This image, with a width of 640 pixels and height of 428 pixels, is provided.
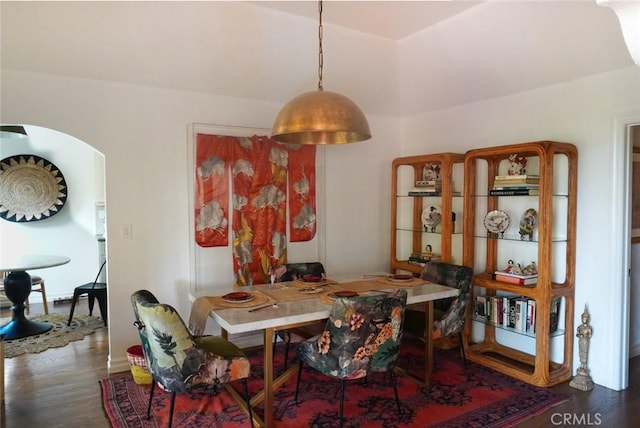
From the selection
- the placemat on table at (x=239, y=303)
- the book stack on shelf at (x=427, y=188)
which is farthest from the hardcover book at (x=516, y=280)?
the placemat on table at (x=239, y=303)

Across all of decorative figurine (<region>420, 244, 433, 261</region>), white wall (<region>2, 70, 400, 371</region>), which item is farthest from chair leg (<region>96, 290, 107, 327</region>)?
decorative figurine (<region>420, 244, 433, 261</region>)

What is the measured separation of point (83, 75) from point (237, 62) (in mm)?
1158

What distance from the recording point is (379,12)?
324 cm

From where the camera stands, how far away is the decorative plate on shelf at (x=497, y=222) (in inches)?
146

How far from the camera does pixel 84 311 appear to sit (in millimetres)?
5250

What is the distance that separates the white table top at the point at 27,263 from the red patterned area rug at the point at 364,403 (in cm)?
139

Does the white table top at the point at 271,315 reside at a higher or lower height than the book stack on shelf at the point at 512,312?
higher

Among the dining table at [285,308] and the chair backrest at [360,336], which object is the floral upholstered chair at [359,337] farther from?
the dining table at [285,308]

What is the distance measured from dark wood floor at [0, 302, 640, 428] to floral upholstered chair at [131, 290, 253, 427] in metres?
0.70

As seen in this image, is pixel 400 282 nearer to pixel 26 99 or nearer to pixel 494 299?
pixel 494 299

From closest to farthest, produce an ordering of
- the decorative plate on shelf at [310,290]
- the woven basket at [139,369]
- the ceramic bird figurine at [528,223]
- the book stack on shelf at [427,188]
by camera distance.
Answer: the decorative plate on shelf at [310,290]
the woven basket at [139,369]
the ceramic bird figurine at [528,223]
the book stack on shelf at [427,188]

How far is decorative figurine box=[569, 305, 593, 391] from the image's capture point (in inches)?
125

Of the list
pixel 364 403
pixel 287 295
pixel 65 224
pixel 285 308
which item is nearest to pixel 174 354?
pixel 285 308

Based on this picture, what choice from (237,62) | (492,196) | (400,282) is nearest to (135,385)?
(400,282)
